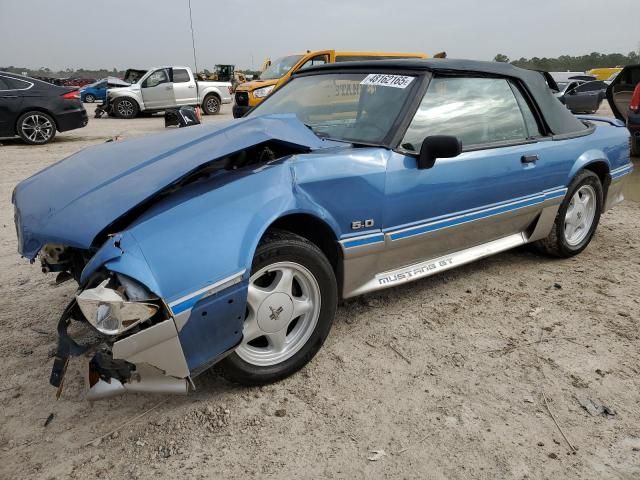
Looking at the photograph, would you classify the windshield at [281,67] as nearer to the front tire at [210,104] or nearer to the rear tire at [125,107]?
the front tire at [210,104]

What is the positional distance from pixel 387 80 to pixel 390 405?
1.86m

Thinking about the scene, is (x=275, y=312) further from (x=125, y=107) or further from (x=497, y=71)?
(x=125, y=107)

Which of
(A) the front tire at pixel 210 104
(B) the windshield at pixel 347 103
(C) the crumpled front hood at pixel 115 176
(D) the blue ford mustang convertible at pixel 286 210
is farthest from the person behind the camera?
(A) the front tire at pixel 210 104

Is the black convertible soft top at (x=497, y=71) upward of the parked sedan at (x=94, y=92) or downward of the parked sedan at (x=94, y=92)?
upward

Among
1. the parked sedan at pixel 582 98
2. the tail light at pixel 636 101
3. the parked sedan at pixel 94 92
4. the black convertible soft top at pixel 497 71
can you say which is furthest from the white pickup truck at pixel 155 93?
the black convertible soft top at pixel 497 71

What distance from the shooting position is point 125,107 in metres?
15.9

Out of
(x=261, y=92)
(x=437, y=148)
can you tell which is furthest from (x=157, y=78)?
(x=437, y=148)

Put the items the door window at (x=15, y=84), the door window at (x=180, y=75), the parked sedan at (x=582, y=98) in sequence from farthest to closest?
1. the door window at (x=180, y=75)
2. the parked sedan at (x=582, y=98)
3. the door window at (x=15, y=84)

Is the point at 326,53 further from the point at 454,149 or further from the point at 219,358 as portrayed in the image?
the point at 219,358

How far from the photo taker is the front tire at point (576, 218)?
3732mm

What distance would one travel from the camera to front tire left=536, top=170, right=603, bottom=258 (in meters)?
3.73

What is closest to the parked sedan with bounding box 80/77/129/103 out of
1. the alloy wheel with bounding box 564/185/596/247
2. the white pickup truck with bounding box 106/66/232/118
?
the white pickup truck with bounding box 106/66/232/118

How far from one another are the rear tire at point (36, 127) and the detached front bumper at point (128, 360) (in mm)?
9520

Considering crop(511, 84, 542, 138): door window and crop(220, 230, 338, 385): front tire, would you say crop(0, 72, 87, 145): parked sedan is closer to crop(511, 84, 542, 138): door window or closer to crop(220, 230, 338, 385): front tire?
crop(511, 84, 542, 138): door window
